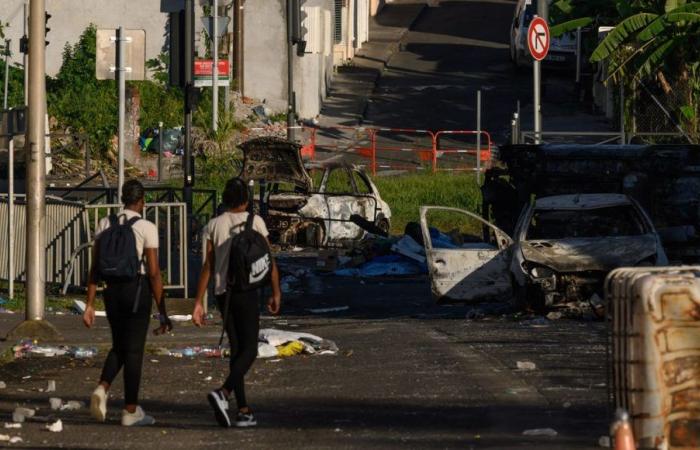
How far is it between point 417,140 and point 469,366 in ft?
86.0

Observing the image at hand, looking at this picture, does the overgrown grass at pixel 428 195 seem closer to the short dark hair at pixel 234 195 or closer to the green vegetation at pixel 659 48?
the green vegetation at pixel 659 48

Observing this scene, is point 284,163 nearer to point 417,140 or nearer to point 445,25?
point 417,140

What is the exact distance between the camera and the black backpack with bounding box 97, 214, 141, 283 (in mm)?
10750

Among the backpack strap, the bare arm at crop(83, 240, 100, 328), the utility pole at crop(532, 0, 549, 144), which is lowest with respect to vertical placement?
the bare arm at crop(83, 240, 100, 328)

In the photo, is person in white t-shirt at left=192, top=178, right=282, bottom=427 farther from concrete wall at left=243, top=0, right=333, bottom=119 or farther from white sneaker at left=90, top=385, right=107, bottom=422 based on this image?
concrete wall at left=243, top=0, right=333, bottom=119

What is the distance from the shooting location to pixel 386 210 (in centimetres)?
2834

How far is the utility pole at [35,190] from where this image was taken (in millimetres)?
15500

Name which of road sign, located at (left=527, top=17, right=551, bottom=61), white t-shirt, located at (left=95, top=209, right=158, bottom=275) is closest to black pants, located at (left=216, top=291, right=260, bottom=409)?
white t-shirt, located at (left=95, top=209, right=158, bottom=275)

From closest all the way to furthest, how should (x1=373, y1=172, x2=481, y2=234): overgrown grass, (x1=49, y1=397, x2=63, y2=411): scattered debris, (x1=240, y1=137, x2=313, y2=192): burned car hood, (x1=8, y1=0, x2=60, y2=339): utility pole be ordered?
(x1=49, y1=397, x2=63, y2=411): scattered debris
(x1=8, y1=0, x2=60, y2=339): utility pole
(x1=240, y1=137, x2=313, y2=192): burned car hood
(x1=373, y1=172, x2=481, y2=234): overgrown grass

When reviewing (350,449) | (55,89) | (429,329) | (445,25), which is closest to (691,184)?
(429,329)

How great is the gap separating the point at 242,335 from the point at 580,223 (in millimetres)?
9736

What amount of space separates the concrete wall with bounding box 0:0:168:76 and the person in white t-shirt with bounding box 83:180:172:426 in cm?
3083

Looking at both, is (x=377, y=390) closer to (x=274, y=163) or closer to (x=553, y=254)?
(x=553, y=254)

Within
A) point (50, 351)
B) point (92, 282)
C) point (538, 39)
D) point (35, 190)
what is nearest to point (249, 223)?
point (92, 282)
